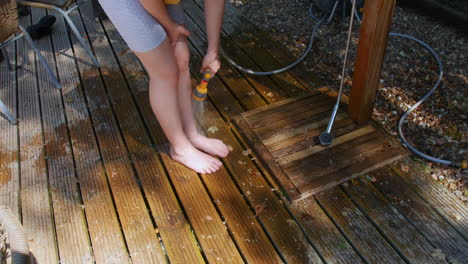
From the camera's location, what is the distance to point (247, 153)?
83.8 inches

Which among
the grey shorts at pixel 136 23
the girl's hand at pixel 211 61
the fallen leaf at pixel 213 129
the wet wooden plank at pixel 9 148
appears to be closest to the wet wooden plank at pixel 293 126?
the fallen leaf at pixel 213 129

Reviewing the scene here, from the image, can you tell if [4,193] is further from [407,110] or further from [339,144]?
[407,110]

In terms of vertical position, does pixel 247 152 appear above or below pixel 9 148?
above

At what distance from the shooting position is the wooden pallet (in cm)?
193

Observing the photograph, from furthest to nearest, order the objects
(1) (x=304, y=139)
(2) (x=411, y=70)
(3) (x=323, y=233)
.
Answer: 1. (2) (x=411, y=70)
2. (1) (x=304, y=139)
3. (3) (x=323, y=233)

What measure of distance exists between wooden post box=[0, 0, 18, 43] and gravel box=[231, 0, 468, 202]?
1860mm

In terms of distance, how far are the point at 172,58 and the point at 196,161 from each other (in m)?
0.61

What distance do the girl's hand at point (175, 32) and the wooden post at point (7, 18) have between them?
1213mm

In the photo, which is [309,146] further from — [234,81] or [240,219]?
[234,81]

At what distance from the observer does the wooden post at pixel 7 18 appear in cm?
220

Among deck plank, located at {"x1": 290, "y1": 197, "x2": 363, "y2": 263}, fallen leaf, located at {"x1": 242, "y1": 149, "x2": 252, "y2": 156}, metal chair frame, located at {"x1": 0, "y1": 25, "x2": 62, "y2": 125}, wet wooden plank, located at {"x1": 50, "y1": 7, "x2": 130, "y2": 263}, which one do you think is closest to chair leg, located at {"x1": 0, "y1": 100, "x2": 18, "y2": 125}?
metal chair frame, located at {"x1": 0, "y1": 25, "x2": 62, "y2": 125}

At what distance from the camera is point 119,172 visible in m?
2.06

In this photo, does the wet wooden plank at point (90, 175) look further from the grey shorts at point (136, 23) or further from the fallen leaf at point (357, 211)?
the fallen leaf at point (357, 211)

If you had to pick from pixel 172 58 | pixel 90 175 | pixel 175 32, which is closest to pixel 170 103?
pixel 172 58
